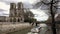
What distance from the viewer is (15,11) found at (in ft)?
8.59

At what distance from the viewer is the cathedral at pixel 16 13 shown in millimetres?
2568

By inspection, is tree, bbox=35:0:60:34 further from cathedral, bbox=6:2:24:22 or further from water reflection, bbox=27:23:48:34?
cathedral, bbox=6:2:24:22

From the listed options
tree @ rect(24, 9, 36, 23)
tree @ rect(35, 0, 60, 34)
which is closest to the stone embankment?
tree @ rect(24, 9, 36, 23)

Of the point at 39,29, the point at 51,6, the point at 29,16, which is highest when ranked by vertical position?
the point at 51,6

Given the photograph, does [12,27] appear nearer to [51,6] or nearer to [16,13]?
[16,13]

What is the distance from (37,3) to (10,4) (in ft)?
2.18

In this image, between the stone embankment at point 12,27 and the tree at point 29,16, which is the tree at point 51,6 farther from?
the stone embankment at point 12,27

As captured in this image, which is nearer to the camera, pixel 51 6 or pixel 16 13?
pixel 16 13

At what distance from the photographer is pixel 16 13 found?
8.61 feet

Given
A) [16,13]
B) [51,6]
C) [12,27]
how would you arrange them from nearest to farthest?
[12,27], [16,13], [51,6]

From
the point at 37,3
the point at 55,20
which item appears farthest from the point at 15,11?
the point at 55,20

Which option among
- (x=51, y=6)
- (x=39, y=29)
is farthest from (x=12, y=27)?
(x=51, y=6)

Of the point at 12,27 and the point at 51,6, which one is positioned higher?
the point at 51,6

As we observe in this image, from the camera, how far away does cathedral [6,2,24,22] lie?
8.43 ft
